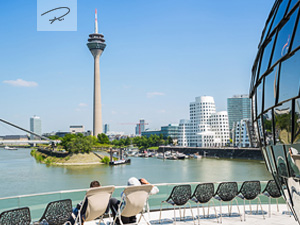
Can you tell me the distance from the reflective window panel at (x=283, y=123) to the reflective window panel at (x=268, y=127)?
111 mm

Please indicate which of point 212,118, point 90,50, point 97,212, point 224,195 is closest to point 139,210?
point 97,212

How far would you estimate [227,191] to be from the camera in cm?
614

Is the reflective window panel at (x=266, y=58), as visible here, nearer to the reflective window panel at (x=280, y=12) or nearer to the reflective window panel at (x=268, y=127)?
the reflective window panel at (x=280, y=12)

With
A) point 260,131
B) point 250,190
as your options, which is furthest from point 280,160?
point 250,190

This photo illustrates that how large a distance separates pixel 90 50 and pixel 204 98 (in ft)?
137

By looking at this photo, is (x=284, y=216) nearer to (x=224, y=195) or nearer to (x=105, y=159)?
(x=224, y=195)

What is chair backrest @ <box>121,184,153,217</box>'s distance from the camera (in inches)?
183

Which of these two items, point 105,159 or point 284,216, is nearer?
point 284,216

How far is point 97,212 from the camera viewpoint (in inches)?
180

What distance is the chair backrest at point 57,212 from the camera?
446cm

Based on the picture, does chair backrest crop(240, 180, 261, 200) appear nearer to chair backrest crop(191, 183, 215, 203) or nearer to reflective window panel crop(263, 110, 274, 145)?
chair backrest crop(191, 183, 215, 203)

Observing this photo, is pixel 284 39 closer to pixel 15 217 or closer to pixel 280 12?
pixel 280 12

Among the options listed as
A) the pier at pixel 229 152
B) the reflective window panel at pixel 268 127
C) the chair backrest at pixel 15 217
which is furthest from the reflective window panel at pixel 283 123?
the pier at pixel 229 152

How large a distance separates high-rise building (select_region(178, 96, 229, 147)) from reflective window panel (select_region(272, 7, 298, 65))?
92579mm
